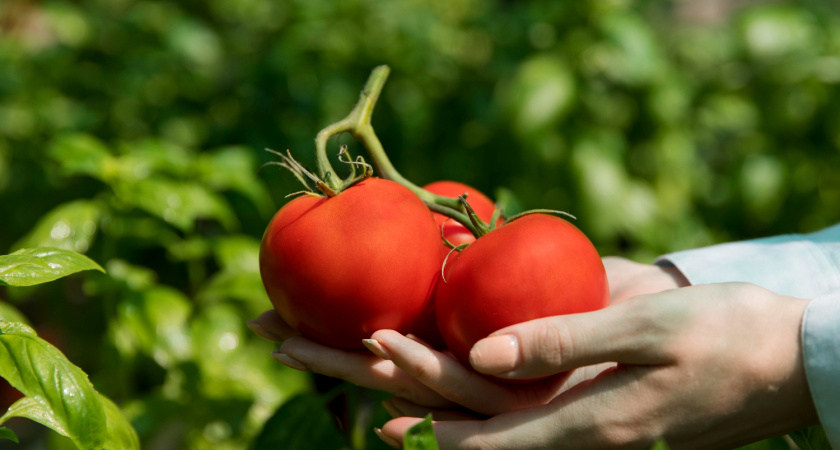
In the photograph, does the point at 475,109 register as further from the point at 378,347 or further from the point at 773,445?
the point at 378,347

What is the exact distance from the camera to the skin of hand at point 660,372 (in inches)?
31.7

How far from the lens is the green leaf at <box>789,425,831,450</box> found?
0.96 meters

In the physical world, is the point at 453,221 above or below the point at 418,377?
above

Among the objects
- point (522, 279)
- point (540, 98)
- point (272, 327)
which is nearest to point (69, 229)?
point (272, 327)

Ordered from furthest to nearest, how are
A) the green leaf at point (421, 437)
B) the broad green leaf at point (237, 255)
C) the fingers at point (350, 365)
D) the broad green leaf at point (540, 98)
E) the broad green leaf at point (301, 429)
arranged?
the broad green leaf at point (540, 98), the broad green leaf at point (237, 255), the broad green leaf at point (301, 429), the fingers at point (350, 365), the green leaf at point (421, 437)

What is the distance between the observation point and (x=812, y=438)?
3.17 feet

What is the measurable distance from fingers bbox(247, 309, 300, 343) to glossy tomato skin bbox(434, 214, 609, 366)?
0.94 feet

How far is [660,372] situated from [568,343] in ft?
0.44

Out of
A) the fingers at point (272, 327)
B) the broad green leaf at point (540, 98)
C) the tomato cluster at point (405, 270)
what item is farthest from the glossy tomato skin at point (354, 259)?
the broad green leaf at point (540, 98)

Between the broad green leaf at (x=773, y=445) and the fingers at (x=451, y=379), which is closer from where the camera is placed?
the fingers at (x=451, y=379)

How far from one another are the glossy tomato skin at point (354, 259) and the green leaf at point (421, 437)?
243mm

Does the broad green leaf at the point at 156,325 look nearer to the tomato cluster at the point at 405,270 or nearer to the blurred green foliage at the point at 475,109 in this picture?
the blurred green foliage at the point at 475,109

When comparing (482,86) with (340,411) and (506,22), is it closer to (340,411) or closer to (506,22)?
(506,22)

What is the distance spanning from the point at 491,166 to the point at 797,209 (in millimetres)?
1035
